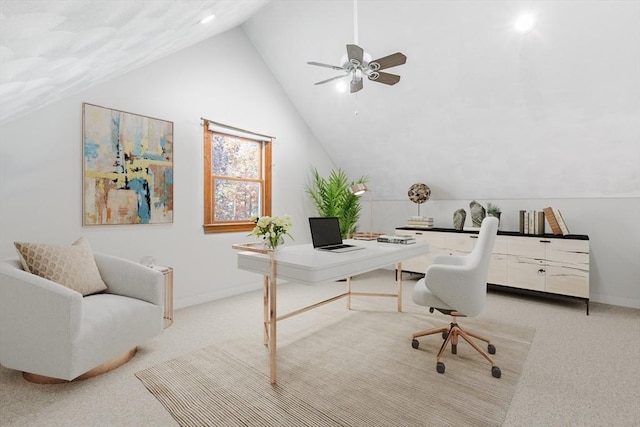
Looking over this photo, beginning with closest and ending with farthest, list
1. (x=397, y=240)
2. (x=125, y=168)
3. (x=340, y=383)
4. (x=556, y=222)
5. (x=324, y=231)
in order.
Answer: (x=340, y=383), (x=324, y=231), (x=397, y=240), (x=125, y=168), (x=556, y=222)

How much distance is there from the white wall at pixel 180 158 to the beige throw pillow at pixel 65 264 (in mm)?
618

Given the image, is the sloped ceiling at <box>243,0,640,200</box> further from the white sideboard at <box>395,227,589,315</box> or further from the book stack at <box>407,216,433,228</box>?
the white sideboard at <box>395,227,589,315</box>

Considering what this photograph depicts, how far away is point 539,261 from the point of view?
4.05 metres

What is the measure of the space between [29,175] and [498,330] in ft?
14.8

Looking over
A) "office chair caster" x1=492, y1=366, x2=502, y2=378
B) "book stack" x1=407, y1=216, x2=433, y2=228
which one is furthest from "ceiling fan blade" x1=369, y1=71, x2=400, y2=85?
"book stack" x1=407, y1=216, x2=433, y2=228

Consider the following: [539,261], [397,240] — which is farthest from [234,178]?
[539,261]

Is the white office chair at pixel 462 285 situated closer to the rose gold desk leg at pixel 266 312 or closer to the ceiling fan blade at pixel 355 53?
the rose gold desk leg at pixel 266 312

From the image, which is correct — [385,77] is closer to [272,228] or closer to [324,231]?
[324,231]

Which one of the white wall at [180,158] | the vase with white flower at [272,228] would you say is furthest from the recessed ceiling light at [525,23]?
the white wall at [180,158]

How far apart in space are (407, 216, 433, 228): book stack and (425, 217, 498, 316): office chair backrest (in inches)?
111

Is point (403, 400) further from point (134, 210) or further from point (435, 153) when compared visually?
point (435, 153)

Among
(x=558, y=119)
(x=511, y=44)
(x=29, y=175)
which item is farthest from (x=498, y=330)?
(x=29, y=175)

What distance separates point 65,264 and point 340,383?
7.18ft

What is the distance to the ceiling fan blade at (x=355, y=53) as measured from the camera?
97.5 inches
